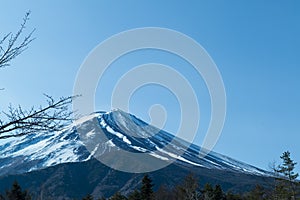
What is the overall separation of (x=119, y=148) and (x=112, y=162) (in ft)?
40.4

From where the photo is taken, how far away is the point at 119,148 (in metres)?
166

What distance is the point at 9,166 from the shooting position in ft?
570

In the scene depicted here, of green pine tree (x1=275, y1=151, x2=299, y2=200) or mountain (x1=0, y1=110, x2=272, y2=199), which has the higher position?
mountain (x1=0, y1=110, x2=272, y2=199)

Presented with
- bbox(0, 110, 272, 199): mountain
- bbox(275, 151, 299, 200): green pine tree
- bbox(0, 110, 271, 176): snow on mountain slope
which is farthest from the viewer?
bbox(0, 110, 271, 176): snow on mountain slope

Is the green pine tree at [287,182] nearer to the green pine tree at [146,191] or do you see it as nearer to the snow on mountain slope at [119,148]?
the green pine tree at [146,191]

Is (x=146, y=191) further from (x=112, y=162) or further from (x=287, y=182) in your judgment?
(x=112, y=162)

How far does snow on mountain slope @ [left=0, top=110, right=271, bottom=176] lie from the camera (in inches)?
6506

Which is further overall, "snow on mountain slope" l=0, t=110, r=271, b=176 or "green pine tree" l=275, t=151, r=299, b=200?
"snow on mountain slope" l=0, t=110, r=271, b=176

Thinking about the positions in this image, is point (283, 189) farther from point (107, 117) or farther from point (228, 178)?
point (107, 117)

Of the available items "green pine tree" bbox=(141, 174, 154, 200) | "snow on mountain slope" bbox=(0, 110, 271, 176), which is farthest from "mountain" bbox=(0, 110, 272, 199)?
"green pine tree" bbox=(141, 174, 154, 200)

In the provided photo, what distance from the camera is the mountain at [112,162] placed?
135 m

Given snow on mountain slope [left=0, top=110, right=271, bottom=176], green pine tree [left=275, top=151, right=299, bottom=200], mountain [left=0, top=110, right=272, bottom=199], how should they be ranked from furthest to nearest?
1. snow on mountain slope [left=0, top=110, right=271, bottom=176]
2. mountain [left=0, top=110, right=272, bottom=199]
3. green pine tree [left=275, top=151, right=299, bottom=200]

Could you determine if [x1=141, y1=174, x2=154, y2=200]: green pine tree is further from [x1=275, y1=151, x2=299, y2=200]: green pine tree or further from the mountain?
the mountain

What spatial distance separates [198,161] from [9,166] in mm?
70098
